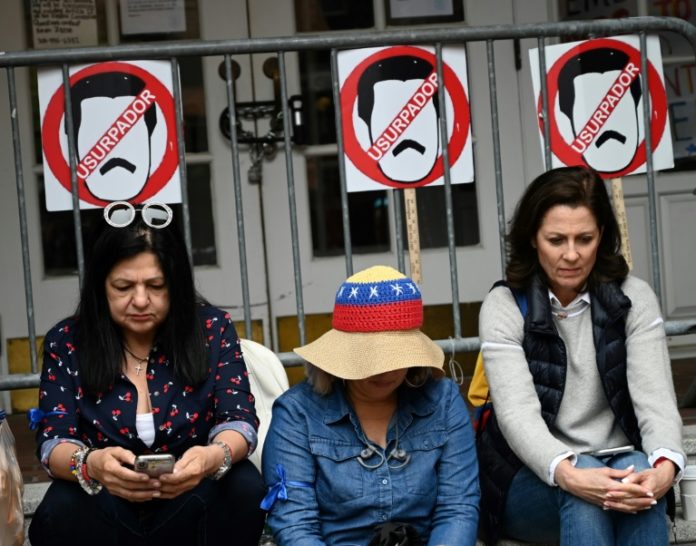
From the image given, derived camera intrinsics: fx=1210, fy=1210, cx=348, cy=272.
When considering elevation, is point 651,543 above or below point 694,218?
below

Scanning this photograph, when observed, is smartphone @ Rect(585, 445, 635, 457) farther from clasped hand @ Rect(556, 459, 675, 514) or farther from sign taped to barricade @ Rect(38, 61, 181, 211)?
sign taped to barricade @ Rect(38, 61, 181, 211)

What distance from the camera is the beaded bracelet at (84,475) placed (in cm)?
289

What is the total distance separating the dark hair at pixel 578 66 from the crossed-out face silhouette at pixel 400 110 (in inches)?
16.5

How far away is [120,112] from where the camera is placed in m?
3.79

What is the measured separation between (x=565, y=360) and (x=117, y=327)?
118 cm

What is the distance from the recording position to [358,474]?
9.84 feet

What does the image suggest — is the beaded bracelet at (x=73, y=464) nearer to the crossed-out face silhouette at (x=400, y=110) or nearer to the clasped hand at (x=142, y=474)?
the clasped hand at (x=142, y=474)

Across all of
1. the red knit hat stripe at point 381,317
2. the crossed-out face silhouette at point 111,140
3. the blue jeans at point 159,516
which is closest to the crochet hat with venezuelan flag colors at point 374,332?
the red knit hat stripe at point 381,317

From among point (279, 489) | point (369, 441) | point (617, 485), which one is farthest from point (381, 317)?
Result: point (617, 485)

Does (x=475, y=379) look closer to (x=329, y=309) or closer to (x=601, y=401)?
(x=601, y=401)

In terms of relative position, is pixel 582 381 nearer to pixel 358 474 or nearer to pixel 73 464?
pixel 358 474

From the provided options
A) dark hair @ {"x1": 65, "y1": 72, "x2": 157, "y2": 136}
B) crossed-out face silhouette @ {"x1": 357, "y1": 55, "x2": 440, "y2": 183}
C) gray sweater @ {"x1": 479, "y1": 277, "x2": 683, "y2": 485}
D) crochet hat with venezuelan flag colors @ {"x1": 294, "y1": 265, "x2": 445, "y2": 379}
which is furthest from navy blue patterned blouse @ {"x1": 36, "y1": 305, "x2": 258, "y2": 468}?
crossed-out face silhouette @ {"x1": 357, "y1": 55, "x2": 440, "y2": 183}

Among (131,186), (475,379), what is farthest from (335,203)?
(475,379)

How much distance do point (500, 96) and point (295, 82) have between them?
900 mm
